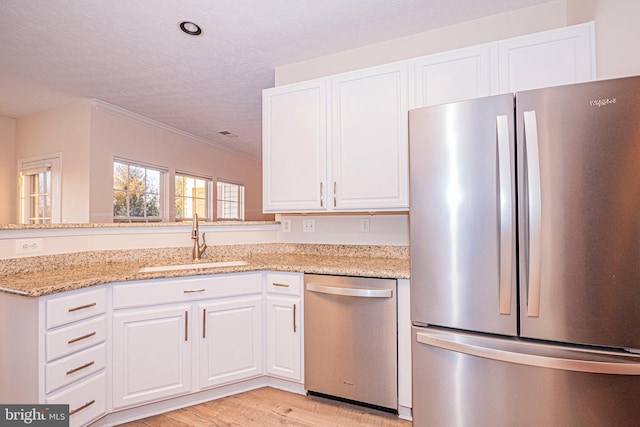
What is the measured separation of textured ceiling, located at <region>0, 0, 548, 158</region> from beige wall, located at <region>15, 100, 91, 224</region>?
0.82 ft

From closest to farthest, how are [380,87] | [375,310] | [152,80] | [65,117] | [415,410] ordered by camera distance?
[415,410] → [375,310] → [380,87] → [152,80] → [65,117]

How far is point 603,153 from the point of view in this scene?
1188mm

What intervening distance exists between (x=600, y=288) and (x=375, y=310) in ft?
3.41

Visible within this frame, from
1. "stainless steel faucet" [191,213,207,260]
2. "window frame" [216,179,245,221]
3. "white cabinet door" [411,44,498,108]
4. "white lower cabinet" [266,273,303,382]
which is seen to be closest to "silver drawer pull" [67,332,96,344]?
"stainless steel faucet" [191,213,207,260]

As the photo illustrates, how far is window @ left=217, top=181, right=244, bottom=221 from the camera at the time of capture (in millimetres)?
6012

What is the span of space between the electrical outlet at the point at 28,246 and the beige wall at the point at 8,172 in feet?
9.81

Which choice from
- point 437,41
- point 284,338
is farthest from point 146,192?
point 437,41

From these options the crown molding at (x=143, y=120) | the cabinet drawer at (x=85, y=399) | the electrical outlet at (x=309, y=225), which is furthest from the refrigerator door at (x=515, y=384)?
the crown molding at (x=143, y=120)

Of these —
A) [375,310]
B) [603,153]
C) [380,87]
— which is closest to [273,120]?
[380,87]

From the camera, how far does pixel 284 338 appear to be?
2.18 m

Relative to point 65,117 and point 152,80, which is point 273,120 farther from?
point 65,117

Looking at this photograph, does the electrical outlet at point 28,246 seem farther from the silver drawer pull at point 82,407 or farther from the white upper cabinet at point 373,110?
the white upper cabinet at point 373,110

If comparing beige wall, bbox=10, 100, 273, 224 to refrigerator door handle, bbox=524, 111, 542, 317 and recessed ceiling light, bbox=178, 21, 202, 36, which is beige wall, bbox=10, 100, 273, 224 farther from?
refrigerator door handle, bbox=524, 111, 542, 317

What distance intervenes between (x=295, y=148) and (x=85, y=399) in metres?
1.94
